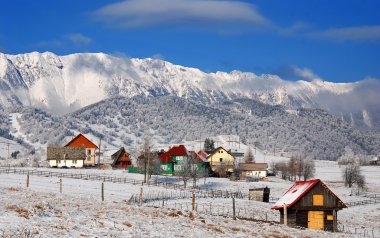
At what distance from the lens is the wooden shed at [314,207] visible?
55188 mm

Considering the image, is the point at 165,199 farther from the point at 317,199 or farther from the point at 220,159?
the point at 220,159

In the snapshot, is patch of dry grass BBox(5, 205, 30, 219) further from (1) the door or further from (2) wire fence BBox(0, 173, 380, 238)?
(1) the door

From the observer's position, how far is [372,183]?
15600 cm

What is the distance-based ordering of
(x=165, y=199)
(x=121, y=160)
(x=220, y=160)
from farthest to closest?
(x=220, y=160) < (x=121, y=160) < (x=165, y=199)

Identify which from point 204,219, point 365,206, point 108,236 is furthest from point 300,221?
point 365,206

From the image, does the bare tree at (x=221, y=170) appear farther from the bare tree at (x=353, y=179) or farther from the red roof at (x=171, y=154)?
the bare tree at (x=353, y=179)

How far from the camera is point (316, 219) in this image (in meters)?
56.1

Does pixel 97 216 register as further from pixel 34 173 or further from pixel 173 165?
pixel 173 165

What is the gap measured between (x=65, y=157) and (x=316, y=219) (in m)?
95.6

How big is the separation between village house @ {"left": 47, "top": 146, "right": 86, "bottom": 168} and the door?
9403 cm

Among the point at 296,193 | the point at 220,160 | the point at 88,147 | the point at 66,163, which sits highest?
the point at 88,147

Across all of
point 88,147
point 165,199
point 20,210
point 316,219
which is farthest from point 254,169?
point 20,210

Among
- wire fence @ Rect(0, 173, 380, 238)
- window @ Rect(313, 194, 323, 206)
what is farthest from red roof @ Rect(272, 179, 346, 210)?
wire fence @ Rect(0, 173, 380, 238)

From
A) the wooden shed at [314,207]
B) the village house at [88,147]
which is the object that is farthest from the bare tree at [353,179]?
the wooden shed at [314,207]
